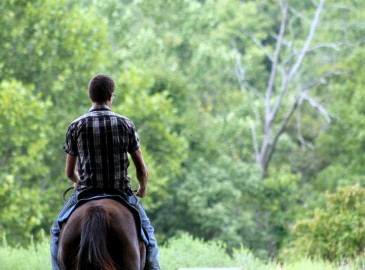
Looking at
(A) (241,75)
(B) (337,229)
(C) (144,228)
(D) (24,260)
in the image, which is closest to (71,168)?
(C) (144,228)

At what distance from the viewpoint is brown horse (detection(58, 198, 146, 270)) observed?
6172 millimetres

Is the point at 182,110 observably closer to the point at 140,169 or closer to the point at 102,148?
the point at 140,169

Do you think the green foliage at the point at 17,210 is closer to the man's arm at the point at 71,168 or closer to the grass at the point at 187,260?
the grass at the point at 187,260

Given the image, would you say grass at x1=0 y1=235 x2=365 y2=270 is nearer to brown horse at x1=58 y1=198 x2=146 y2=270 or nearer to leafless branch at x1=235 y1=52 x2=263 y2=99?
Answer: brown horse at x1=58 y1=198 x2=146 y2=270

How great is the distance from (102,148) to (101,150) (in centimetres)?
2

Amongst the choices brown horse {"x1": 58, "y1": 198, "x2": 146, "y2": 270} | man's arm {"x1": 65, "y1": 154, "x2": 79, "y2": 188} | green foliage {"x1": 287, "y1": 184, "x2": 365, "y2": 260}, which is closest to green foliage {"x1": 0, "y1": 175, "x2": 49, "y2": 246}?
green foliage {"x1": 287, "y1": 184, "x2": 365, "y2": 260}

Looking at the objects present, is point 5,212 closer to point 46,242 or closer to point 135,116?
point 135,116

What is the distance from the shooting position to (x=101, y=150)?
6.66 metres

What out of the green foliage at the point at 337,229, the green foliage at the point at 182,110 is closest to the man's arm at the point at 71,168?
the green foliage at the point at 337,229

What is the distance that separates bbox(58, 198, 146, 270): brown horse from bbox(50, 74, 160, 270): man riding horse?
196mm

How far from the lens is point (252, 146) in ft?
153

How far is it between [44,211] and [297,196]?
13829 millimetres

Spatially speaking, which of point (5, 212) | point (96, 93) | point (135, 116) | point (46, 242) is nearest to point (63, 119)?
point (135, 116)

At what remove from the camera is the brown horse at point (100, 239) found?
617 centimetres
